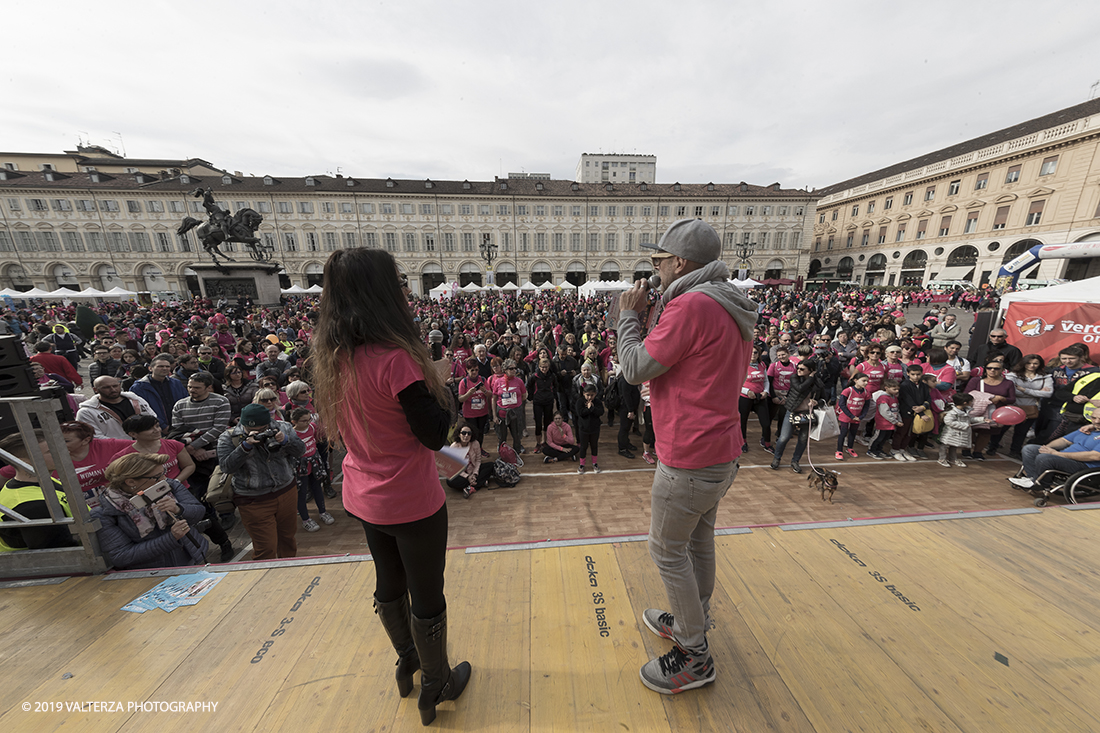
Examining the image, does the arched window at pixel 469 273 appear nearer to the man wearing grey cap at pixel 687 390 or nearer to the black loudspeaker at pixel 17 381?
the black loudspeaker at pixel 17 381

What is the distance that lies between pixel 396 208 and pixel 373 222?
281cm

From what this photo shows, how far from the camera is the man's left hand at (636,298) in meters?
1.78

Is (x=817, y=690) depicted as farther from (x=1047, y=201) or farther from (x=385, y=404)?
(x=1047, y=201)

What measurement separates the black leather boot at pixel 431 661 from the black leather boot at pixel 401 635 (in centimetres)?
12

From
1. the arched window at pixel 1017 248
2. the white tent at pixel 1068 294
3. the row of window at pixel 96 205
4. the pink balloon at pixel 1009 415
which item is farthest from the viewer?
the row of window at pixel 96 205

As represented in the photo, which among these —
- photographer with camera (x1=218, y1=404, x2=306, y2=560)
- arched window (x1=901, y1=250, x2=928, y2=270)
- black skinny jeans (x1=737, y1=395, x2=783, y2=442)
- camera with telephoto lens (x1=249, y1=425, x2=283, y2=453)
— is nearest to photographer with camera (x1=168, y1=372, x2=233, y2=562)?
photographer with camera (x1=218, y1=404, x2=306, y2=560)

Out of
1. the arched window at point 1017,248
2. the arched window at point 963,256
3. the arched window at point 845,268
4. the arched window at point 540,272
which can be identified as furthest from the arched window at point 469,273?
the arched window at point 1017,248

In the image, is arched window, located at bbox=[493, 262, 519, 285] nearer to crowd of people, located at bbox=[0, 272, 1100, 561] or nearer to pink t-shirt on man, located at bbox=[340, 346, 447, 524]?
crowd of people, located at bbox=[0, 272, 1100, 561]

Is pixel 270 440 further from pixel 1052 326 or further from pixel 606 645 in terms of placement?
pixel 1052 326

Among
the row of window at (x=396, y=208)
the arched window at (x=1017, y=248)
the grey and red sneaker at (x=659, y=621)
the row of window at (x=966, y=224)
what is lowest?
the grey and red sneaker at (x=659, y=621)

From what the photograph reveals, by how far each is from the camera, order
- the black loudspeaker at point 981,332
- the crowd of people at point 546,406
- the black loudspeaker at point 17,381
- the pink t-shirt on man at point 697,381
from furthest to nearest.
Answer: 1. the black loudspeaker at point 981,332
2. the crowd of people at point 546,406
3. the black loudspeaker at point 17,381
4. the pink t-shirt on man at point 697,381

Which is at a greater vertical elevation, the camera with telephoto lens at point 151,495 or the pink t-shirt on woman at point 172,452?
the camera with telephoto lens at point 151,495

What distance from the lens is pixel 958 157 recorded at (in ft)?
114

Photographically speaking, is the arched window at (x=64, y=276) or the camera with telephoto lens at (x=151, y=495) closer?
the camera with telephoto lens at (x=151, y=495)
